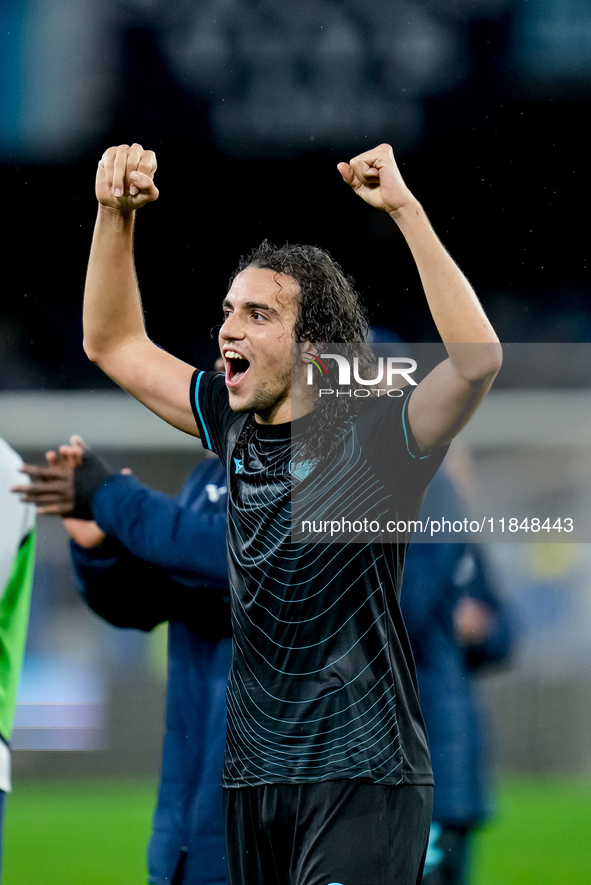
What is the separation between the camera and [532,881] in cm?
204

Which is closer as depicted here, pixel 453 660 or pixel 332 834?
pixel 332 834

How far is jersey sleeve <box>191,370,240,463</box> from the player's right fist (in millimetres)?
316

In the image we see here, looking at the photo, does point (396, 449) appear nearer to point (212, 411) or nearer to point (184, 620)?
point (212, 411)

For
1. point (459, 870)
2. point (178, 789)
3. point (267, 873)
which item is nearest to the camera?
point (267, 873)

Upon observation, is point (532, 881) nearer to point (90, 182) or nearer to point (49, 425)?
point (49, 425)

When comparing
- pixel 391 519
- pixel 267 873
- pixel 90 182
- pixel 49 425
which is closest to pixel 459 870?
pixel 267 873

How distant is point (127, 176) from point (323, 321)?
38 cm

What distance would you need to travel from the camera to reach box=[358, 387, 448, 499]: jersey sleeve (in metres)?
1.35

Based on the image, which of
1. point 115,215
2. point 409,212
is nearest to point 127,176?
point 115,215

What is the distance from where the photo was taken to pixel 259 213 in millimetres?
2004

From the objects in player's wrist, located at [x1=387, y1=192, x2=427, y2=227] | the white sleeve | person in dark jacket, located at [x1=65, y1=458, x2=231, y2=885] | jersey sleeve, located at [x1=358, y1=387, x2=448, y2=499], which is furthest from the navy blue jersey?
the white sleeve

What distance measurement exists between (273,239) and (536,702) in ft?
3.78

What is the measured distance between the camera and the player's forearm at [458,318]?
1246mm

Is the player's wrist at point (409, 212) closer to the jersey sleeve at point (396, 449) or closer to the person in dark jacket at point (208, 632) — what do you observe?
the jersey sleeve at point (396, 449)
